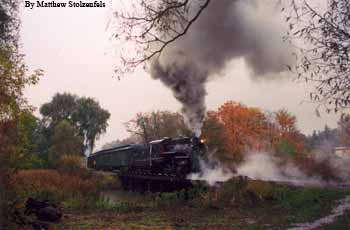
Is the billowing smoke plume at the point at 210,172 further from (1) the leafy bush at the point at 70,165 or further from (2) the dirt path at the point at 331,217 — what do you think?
(1) the leafy bush at the point at 70,165

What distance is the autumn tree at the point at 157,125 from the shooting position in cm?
5662

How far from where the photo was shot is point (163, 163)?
2609 centimetres

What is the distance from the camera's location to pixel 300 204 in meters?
16.2

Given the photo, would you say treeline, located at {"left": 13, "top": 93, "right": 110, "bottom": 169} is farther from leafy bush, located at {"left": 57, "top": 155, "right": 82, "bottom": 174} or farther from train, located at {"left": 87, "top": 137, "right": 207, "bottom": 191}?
train, located at {"left": 87, "top": 137, "right": 207, "bottom": 191}

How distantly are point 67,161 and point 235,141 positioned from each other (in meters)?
17.6

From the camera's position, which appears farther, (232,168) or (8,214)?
(232,168)

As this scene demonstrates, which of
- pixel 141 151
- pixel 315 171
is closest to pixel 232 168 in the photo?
pixel 315 171

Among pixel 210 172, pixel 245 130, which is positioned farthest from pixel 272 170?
pixel 245 130

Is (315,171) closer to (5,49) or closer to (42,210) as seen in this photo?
(42,210)

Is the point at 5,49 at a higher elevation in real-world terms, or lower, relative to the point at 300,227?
higher

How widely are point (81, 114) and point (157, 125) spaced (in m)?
11.3

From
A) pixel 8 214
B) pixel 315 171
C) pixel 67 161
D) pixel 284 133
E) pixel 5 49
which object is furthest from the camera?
pixel 284 133

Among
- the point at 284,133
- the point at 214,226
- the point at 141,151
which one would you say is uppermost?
the point at 284,133

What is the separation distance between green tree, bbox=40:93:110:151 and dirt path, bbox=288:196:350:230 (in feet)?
149
